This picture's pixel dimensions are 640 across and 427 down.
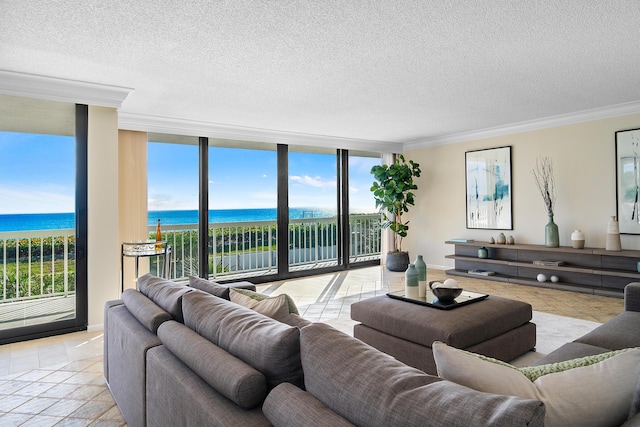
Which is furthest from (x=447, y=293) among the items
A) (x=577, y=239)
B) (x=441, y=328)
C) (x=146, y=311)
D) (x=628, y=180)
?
(x=628, y=180)

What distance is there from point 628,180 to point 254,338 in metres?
5.65

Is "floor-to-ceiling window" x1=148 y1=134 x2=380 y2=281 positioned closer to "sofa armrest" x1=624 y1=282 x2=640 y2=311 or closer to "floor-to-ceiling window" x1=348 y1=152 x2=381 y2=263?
"floor-to-ceiling window" x1=348 y1=152 x2=381 y2=263

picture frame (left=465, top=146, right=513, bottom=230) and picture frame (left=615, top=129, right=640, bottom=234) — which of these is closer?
picture frame (left=615, top=129, right=640, bottom=234)

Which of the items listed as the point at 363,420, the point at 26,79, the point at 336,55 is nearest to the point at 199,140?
the point at 26,79

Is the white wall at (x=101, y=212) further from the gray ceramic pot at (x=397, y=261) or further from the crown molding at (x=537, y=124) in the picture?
the crown molding at (x=537, y=124)

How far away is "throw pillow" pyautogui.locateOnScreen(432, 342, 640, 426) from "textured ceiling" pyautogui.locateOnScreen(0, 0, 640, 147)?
7.16ft

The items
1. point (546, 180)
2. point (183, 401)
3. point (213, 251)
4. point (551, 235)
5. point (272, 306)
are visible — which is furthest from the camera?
point (213, 251)

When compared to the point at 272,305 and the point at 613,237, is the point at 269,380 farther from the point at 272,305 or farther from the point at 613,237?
the point at 613,237

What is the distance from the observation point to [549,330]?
3.68m

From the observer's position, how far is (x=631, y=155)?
4.98 m

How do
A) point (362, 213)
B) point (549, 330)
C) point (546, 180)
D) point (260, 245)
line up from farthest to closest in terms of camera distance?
point (362, 213) < point (260, 245) < point (546, 180) < point (549, 330)

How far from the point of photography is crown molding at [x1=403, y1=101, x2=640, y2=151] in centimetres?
503

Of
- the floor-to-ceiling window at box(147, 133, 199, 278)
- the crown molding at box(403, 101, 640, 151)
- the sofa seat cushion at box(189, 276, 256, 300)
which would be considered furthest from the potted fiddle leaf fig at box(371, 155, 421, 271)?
the sofa seat cushion at box(189, 276, 256, 300)

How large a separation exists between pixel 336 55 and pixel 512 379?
282 cm
